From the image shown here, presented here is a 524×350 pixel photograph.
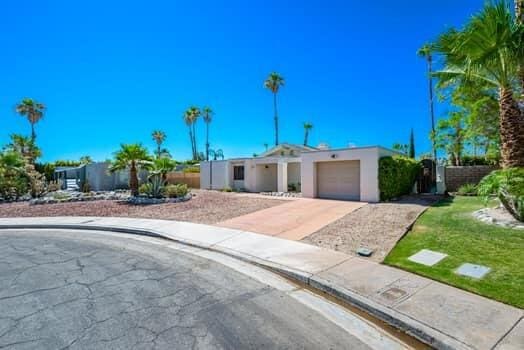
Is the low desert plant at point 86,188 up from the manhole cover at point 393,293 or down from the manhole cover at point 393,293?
up

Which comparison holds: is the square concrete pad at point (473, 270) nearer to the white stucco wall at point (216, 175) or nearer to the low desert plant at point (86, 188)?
the white stucco wall at point (216, 175)

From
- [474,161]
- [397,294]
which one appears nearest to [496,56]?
[397,294]

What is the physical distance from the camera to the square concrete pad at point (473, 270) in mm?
4355

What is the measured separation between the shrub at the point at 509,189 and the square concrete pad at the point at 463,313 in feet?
17.0

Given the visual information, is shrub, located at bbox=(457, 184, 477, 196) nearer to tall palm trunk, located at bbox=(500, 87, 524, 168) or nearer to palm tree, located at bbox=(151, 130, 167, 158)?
tall palm trunk, located at bbox=(500, 87, 524, 168)

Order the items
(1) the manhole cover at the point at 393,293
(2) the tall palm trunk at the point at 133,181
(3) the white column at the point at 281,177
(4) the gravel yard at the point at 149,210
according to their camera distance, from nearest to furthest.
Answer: (1) the manhole cover at the point at 393,293, (4) the gravel yard at the point at 149,210, (2) the tall palm trunk at the point at 133,181, (3) the white column at the point at 281,177

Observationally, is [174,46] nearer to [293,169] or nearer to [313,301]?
[293,169]

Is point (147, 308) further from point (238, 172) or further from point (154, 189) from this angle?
point (238, 172)

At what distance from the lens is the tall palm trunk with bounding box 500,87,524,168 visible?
806cm

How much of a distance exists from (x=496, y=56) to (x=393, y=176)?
23.7 feet

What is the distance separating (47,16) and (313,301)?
16.4 m

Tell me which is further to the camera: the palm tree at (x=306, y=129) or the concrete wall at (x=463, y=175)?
the palm tree at (x=306, y=129)

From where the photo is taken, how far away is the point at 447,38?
852cm

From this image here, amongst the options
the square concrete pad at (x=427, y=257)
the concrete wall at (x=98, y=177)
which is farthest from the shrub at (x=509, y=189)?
the concrete wall at (x=98, y=177)
